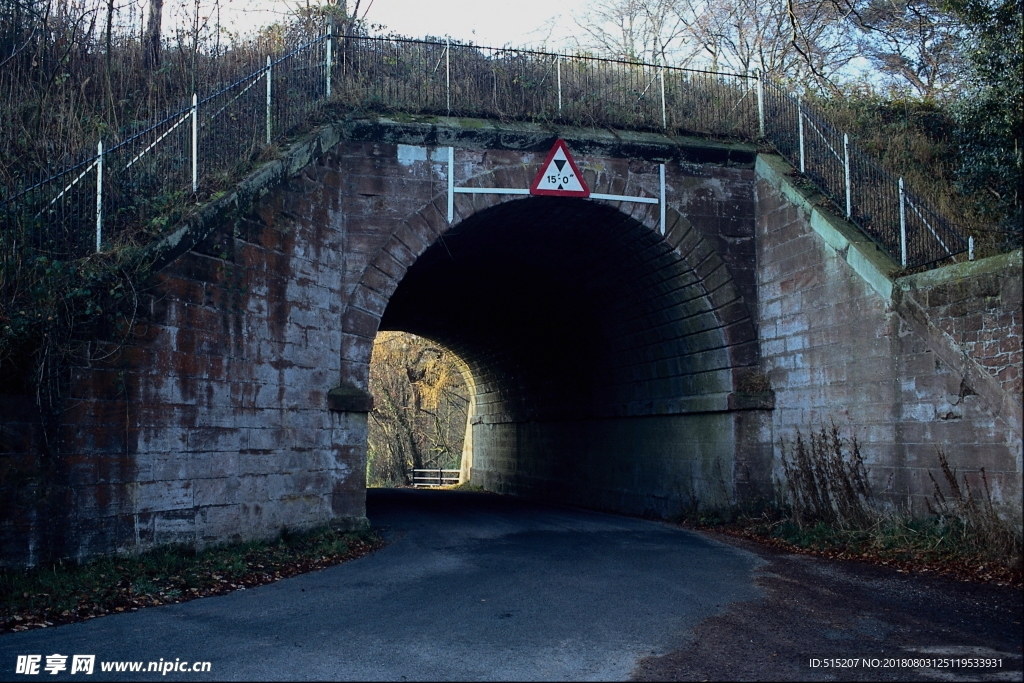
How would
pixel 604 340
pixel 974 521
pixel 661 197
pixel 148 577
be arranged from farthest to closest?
pixel 604 340, pixel 661 197, pixel 974 521, pixel 148 577

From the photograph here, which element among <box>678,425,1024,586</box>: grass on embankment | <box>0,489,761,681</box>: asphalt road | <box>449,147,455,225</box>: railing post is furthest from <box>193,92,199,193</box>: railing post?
<box>678,425,1024,586</box>: grass on embankment

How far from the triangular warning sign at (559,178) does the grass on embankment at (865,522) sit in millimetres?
4539

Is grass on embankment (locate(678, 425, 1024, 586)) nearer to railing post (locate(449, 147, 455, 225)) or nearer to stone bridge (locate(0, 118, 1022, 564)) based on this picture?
stone bridge (locate(0, 118, 1022, 564))

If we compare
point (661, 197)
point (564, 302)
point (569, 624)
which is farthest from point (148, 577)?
point (564, 302)

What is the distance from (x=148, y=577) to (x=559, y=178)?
286 inches

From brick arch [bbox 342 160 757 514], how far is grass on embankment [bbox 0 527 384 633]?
239cm

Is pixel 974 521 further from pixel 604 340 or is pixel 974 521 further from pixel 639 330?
pixel 604 340

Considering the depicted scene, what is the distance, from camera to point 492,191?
38.4 feet

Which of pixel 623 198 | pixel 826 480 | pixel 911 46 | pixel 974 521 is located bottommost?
pixel 974 521

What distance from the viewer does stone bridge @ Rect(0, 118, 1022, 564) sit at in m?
8.12

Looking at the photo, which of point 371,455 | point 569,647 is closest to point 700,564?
point 569,647

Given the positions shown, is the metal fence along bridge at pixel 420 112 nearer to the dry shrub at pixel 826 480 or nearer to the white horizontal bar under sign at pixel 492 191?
the white horizontal bar under sign at pixel 492 191

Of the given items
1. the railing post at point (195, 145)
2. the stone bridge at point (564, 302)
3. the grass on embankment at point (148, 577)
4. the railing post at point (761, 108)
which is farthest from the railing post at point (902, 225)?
the railing post at point (195, 145)

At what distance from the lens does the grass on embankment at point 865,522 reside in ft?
26.2
